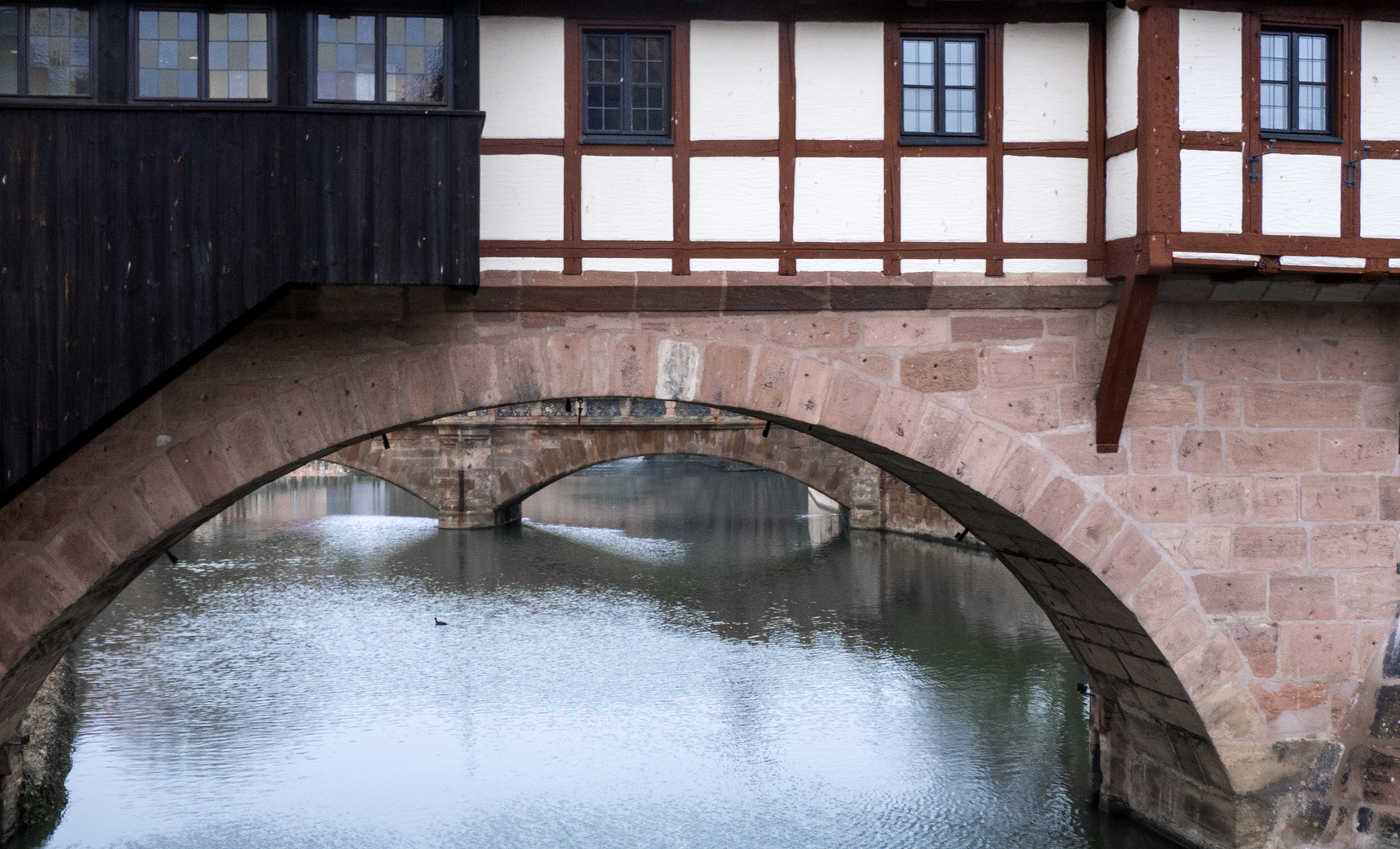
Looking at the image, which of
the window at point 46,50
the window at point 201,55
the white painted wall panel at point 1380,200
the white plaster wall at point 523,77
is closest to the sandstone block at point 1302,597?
the white painted wall panel at point 1380,200

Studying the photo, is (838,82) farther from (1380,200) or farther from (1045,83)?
(1380,200)

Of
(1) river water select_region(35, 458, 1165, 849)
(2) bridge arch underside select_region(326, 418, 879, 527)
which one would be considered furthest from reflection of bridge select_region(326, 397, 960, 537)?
(1) river water select_region(35, 458, 1165, 849)

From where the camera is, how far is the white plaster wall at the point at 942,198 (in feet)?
20.9

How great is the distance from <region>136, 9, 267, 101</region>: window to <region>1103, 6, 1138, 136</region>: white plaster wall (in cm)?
407

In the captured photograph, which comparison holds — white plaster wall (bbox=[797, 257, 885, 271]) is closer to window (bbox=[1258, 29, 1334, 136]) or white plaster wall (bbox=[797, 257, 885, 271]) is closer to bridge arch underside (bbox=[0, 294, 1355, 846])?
bridge arch underside (bbox=[0, 294, 1355, 846])

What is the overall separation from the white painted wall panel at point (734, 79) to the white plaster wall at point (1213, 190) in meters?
1.97

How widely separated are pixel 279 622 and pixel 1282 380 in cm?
1187

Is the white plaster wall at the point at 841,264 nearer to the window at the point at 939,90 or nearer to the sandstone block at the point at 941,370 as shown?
the sandstone block at the point at 941,370

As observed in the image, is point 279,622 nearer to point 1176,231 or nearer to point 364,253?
point 364,253

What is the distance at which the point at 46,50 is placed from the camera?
5.86 meters

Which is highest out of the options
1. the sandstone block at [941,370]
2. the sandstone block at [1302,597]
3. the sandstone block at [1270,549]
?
the sandstone block at [941,370]

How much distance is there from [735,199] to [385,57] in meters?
1.77

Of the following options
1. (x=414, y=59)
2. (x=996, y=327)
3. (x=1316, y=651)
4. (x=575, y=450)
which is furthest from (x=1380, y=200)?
(x=575, y=450)

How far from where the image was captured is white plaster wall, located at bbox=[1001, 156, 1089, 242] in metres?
6.44
